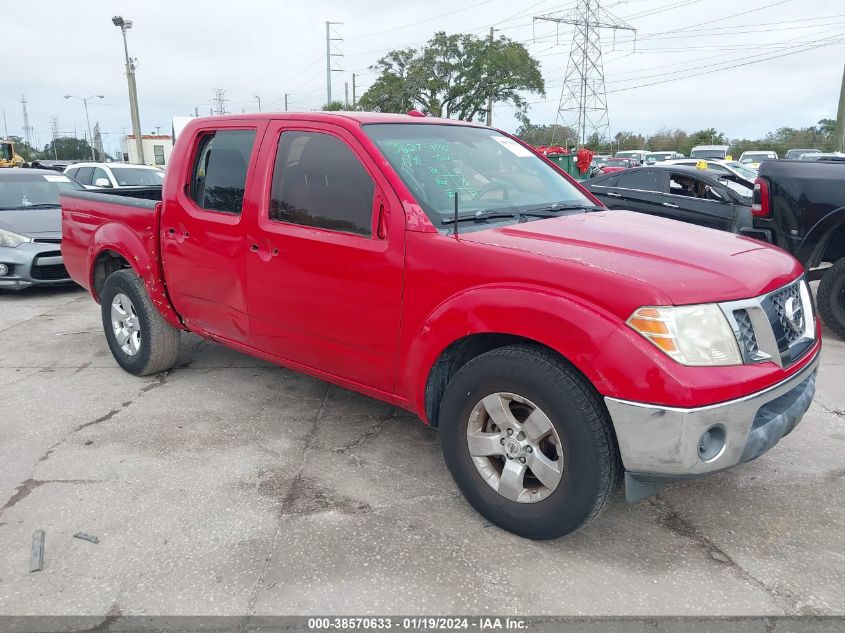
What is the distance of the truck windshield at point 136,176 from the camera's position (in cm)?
1242

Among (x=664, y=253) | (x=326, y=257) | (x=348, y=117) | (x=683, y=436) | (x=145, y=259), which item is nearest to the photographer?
(x=683, y=436)

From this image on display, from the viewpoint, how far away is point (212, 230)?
400 centimetres

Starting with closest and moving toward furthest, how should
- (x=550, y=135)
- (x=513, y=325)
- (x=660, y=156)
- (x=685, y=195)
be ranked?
(x=513, y=325) < (x=685, y=195) < (x=660, y=156) < (x=550, y=135)

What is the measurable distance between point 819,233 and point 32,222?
882 cm

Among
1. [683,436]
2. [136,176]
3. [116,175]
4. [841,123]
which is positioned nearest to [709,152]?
[841,123]

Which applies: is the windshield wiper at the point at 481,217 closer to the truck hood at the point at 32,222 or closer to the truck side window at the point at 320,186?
the truck side window at the point at 320,186

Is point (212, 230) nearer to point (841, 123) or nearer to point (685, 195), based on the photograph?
point (685, 195)

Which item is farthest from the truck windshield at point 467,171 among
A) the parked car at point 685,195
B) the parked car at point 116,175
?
the parked car at point 116,175

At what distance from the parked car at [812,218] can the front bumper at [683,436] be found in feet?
13.4

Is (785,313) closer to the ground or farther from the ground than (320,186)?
closer to the ground

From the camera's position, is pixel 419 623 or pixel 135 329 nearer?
pixel 419 623

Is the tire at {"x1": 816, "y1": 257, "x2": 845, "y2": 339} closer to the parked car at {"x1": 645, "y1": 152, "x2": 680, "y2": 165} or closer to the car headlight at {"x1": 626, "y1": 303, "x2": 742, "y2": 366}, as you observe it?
the car headlight at {"x1": 626, "y1": 303, "x2": 742, "y2": 366}

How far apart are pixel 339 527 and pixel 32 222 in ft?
24.4

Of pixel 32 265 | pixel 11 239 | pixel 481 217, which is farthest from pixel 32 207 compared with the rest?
pixel 481 217
